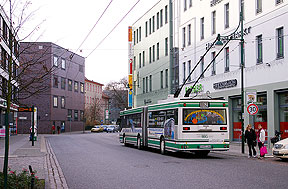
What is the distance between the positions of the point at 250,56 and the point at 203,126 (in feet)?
36.3

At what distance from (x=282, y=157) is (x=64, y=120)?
214 ft

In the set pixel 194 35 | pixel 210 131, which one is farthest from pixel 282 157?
pixel 194 35

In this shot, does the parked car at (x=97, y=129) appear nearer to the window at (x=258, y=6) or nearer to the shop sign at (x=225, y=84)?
the shop sign at (x=225, y=84)

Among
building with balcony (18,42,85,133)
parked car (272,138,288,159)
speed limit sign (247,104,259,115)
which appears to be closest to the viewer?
parked car (272,138,288,159)

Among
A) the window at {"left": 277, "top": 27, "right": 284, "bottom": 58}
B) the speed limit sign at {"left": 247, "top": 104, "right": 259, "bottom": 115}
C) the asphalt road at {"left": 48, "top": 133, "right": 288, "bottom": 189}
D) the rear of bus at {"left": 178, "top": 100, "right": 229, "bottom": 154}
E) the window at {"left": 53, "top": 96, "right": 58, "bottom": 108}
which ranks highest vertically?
the window at {"left": 277, "top": 27, "right": 284, "bottom": 58}

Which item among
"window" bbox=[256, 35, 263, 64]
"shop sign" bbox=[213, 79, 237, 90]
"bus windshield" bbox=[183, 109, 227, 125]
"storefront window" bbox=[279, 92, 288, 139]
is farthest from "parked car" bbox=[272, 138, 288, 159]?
"shop sign" bbox=[213, 79, 237, 90]

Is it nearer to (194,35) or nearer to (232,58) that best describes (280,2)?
(232,58)

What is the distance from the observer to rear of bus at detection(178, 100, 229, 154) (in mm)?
20267

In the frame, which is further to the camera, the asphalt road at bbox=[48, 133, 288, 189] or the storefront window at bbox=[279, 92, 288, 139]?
the storefront window at bbox=[279, 92, 288, 139]

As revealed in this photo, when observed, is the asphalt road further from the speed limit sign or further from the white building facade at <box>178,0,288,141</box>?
the white building facade at <box>178,0,288,141</box>

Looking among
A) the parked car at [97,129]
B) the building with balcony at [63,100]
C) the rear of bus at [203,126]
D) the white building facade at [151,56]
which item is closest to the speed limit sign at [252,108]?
the rear of bus at [203,126]

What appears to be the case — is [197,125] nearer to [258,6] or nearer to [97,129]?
[258,6]

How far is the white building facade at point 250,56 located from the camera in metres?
26.5

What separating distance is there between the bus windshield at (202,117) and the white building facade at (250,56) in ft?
10.0
